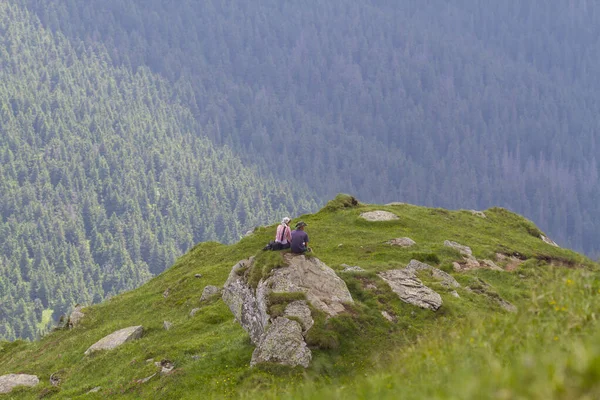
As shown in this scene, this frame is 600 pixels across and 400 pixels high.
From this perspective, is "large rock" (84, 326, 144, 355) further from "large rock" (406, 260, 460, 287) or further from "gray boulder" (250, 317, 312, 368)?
A: "large rock" (406, 260, 460, 287)

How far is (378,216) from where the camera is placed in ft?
255

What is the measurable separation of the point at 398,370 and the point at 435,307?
24.7 meters

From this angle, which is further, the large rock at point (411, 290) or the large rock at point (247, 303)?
the large rock at point (411, 290)

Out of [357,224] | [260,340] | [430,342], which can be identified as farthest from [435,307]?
[357,224]

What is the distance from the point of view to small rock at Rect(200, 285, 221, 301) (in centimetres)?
5459

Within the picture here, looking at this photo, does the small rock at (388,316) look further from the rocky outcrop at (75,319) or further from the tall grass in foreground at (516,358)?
the rocky outcrop at (75,319)

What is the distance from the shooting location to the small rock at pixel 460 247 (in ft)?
207

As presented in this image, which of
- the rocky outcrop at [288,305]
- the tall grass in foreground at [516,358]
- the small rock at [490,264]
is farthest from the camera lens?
the small rock at [490,264]

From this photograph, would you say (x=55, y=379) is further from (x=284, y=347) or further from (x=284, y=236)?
(x=284, y=347)

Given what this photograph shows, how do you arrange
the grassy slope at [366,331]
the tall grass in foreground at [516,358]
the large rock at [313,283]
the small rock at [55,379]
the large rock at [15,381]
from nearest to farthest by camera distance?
the tall grass in foreground at [516,358]
the grassy slope at [366,331]
the large rock at [313,283]
the large rock at [15,381]
the small rock at [55,379]

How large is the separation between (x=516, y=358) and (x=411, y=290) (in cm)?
2873

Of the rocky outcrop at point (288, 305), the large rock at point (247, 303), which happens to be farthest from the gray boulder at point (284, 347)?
the large rock at point (247, 303)

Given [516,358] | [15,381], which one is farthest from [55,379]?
[516,358]

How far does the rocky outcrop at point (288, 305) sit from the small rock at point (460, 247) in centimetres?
2934
